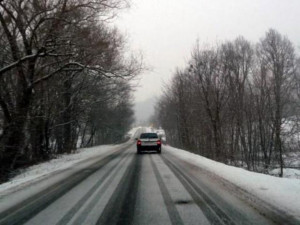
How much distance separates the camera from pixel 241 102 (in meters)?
46.2

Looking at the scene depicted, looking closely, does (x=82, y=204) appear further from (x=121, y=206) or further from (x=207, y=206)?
(x=207, y=206)

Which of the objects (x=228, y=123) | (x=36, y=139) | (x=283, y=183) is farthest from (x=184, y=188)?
(x=228, y=123)

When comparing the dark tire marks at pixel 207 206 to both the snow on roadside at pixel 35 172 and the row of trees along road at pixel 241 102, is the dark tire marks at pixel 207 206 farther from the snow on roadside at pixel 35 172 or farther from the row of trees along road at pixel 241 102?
the row of trees along road at pixel 241 102

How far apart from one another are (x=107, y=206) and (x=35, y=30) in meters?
14.4

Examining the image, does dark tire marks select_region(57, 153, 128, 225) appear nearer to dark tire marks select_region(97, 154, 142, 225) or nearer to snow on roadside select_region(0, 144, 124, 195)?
dark tire marks select_region(97, 154, 142, 225)

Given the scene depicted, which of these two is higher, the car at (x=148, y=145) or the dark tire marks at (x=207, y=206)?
the car at (x=148, y=145)

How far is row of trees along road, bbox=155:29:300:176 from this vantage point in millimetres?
38094

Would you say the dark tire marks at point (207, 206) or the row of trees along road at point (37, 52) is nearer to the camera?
Answer: the dark tire marks at point (207, 206)

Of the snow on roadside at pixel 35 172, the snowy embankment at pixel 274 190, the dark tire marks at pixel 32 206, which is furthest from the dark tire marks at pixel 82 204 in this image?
the snowy embankment at pixel 274 190

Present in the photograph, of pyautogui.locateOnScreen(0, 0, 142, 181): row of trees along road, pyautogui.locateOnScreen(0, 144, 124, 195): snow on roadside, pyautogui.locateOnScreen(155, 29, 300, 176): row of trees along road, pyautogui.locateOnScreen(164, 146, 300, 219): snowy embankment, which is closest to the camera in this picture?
pyautogui.locateOnScreen(164, 146, 300, 219): snowy embankment

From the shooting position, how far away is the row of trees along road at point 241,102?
38094mm

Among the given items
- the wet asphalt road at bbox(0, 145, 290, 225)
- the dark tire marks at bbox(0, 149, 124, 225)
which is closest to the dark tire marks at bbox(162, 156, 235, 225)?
the wet asphalt road at bbox(0, 145, 290, 225)

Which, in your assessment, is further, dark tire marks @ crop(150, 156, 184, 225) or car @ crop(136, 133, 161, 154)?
car @ crop(136, 133, 161, 154)

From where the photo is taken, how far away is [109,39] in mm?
22969
